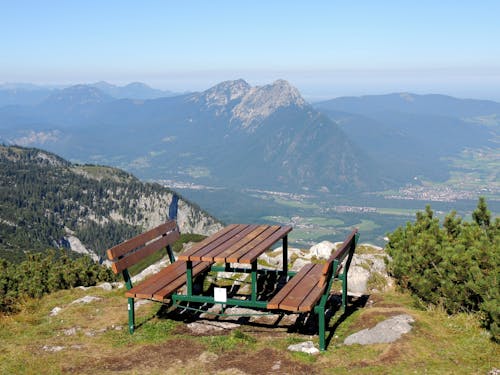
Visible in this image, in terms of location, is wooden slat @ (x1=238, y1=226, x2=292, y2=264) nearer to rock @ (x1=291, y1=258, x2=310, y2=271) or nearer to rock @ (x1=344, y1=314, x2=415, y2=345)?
rock @ (x1=344, y1=314, x2=415, y2=345)

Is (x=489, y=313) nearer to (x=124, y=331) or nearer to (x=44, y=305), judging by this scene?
(x=124, y=331)

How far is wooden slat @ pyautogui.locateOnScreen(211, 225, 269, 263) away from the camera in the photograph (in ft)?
35.7

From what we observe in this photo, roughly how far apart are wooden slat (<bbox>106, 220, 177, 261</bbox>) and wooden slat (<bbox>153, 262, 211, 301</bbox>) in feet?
4.47

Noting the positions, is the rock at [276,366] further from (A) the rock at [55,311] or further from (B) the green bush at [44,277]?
(B) the green bush at [44,277]

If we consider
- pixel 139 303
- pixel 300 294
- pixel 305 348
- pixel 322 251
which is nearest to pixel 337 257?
pixel 300 294

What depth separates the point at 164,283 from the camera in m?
11.9

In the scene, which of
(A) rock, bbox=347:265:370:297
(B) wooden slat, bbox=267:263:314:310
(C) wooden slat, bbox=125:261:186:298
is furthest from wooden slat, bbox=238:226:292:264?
(A) rock, bbox=347:265:370:297

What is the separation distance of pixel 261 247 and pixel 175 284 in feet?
7.90

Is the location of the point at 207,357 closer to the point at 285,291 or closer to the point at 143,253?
the point at 285,291

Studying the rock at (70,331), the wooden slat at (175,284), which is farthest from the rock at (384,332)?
the rock at (70,331)

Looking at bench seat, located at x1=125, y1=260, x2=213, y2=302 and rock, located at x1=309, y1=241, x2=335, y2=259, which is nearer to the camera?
bench seat, located at x1=125, y1=260, x2=213, y2=302

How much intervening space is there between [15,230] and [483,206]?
195 m

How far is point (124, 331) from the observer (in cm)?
1166

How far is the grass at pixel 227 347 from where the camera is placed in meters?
8.98
